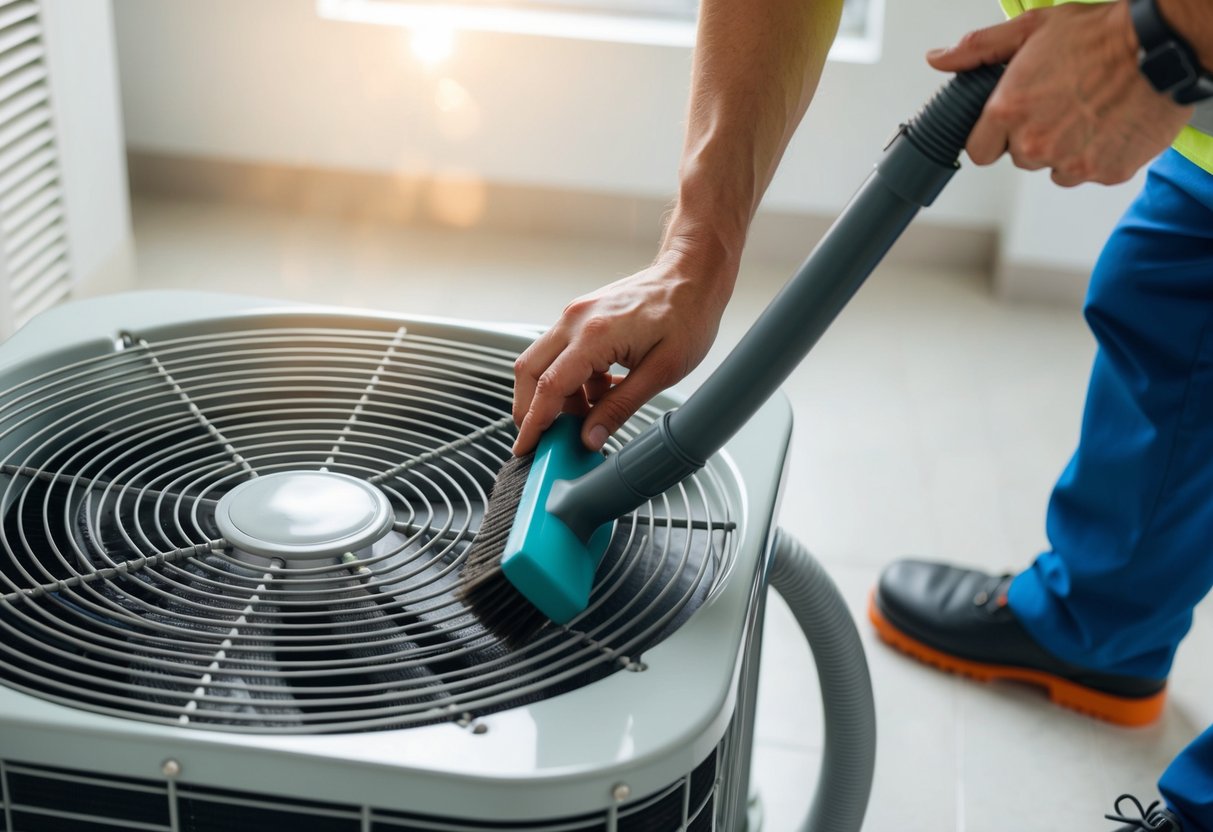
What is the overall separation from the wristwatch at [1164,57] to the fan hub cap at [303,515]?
23.8 inches

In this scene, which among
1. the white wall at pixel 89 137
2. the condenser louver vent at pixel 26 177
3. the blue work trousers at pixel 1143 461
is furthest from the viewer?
the white wall at pixel 89 137

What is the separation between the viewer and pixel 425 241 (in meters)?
3.16

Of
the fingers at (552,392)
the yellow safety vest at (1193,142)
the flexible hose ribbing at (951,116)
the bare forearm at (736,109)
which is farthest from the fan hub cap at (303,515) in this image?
the yellow safety vest at (1193,142)

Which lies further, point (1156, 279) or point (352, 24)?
point (352, 24)

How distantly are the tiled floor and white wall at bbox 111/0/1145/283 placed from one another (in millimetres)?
175

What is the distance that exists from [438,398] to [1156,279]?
84 centimetres

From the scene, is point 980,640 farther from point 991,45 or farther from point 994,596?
point 991,45

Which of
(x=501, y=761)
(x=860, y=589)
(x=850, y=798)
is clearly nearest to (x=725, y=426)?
(x=501, y=761)

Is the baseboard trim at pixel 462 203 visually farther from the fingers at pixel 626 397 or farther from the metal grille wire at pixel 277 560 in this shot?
the fingers at pixel 626 397

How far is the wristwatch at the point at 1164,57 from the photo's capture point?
32.2 inches

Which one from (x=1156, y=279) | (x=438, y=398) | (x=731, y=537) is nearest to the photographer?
(x=731, y=537)

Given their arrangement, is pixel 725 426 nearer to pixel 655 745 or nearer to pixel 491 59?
pixel 655 745

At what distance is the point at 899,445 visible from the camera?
2.39m

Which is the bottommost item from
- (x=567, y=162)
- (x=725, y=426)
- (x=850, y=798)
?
(x=850, y=798)
